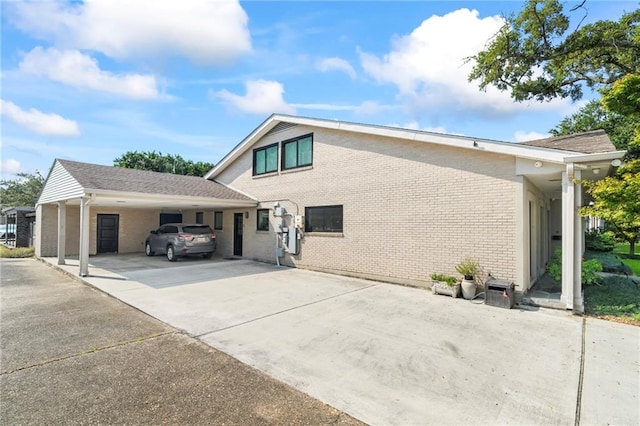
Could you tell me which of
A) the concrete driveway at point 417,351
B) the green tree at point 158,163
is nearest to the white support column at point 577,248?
the concrete driveway at point 417,351

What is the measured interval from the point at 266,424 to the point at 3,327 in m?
5.53

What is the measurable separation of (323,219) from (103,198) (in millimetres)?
7190

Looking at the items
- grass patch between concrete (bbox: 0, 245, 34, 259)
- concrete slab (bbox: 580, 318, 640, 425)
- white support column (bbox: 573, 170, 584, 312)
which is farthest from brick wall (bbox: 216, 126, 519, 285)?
grass patch between concrete (bbox: 0, 245, 34, 259)

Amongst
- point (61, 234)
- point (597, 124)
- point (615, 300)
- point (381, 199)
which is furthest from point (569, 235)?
point (597, 124)

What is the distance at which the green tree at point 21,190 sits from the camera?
40969 millimetres

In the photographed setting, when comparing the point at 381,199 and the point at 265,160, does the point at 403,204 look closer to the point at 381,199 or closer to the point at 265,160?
the point at 381,199

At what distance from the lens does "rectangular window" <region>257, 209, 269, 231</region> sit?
13.0 meters

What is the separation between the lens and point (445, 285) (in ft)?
24.0

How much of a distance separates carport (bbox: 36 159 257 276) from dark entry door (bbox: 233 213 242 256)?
1.27 m

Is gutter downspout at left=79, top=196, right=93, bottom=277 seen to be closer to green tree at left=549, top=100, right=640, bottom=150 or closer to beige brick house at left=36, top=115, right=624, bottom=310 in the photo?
beige brick house at left=36, top=115, right=624, bottom=310

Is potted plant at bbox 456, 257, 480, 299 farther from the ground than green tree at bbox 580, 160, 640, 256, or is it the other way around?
green tree at bbox 580, 160, 640, 256

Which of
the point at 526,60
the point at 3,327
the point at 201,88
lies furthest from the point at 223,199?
the point at 526,60

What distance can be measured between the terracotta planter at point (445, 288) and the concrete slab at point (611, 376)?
94.5 inches

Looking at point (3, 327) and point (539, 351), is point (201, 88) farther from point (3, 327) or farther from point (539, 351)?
point (539, 351)
